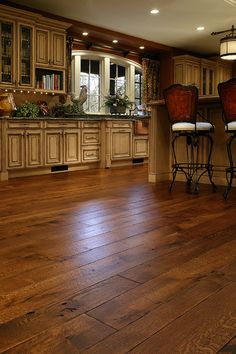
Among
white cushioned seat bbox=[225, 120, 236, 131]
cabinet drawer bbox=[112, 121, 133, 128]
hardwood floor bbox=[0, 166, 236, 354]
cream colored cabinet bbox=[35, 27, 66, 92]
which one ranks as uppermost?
cream colored cabinet bbox=[35, 27, 66, 92]

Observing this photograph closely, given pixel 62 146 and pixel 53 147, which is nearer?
pixel 53 147

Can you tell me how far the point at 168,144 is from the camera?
16.3 feet

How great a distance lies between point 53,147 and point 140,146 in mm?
2166

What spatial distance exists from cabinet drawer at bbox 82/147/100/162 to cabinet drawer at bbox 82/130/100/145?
11 centimetres

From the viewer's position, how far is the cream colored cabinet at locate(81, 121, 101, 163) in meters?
6.60

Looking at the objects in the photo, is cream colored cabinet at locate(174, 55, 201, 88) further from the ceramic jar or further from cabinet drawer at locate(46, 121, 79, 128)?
the ceramic jar

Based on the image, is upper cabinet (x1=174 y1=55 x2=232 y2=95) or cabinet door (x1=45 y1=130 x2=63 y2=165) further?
upper cabinet (x1=174 y1=55 x2=232 y2=95)

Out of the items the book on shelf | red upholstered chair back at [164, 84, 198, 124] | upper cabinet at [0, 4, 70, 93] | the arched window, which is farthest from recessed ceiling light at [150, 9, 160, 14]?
red upholstered chair back at [164, 84, 198, 124]

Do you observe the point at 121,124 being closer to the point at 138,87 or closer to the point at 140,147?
the point at 140,147

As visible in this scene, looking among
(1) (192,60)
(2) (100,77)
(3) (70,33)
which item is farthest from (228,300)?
(1) (192,60)

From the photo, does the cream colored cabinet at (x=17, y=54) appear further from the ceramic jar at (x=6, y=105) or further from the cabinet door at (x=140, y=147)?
the cabinet door at (x=140, y=147)

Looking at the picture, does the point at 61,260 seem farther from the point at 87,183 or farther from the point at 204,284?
the point at 87,183

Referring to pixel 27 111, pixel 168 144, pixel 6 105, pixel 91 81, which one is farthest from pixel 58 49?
pixel 168 144

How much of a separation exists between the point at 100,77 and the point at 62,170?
2.70 metres
